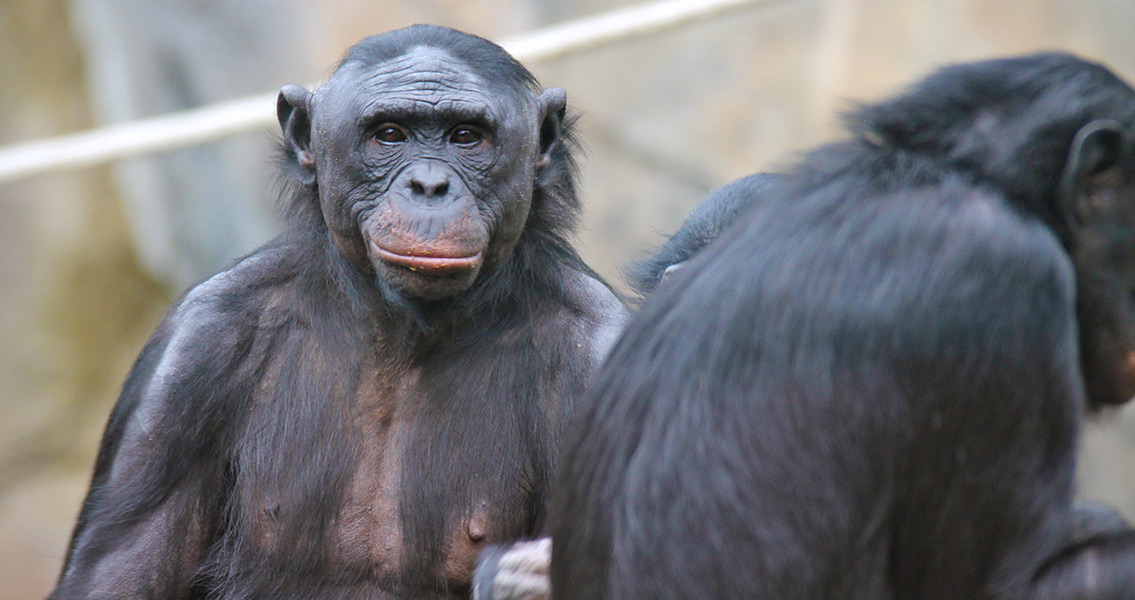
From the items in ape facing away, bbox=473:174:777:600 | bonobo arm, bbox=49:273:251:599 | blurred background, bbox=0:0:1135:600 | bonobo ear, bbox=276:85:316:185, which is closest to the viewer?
bonobo arm, bbox=49:273:251:599

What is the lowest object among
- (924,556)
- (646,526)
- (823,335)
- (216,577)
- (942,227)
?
(216,577)

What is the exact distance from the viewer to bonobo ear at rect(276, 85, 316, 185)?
3.98 meters

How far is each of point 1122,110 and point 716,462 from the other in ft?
4.29

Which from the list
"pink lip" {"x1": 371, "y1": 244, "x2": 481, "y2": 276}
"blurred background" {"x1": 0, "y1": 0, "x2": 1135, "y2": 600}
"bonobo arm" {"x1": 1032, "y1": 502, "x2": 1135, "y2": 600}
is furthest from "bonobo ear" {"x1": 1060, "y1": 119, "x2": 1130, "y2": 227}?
"blurred background" {"x1": 0, "y1": 0, "x2": 1135, "y2": 600}

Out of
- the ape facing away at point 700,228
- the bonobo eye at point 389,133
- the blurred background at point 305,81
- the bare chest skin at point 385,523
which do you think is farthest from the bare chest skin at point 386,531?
the blurred background at point 305,81

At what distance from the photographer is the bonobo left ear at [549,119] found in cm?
406

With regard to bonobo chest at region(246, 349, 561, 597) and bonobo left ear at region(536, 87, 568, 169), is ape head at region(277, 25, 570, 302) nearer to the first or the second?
bonobo left ear at region(536, 87, 568, 169)

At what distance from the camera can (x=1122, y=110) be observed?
9.45 feet

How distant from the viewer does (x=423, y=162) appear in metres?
3.71

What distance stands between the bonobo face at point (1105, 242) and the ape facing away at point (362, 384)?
60.1 inches

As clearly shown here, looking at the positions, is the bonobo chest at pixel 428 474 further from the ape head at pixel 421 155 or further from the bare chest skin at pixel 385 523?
the ape head at pixel 421 155

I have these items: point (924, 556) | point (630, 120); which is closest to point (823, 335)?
point (924, 556)

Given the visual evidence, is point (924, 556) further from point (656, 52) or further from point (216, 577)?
point (656, 52)

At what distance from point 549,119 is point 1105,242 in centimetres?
189
